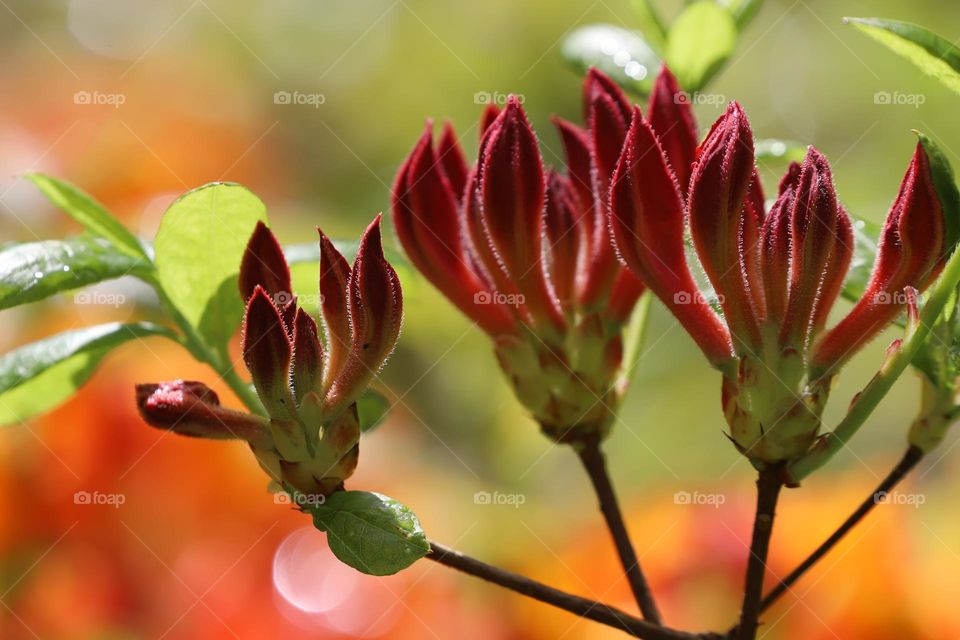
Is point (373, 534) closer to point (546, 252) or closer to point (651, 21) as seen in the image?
point (546, 252)

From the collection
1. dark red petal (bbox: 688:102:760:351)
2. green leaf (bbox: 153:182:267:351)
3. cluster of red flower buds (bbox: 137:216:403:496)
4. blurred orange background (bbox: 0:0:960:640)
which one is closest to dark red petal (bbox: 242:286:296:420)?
cluster of red flower buds (bbox: 137:216:403:496)

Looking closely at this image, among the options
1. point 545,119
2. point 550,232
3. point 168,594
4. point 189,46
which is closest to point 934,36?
point 550,232

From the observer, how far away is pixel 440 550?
1.77 ft

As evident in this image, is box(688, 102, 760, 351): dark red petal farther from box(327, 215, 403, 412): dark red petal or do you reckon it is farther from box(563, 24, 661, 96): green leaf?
box(563, 24, 661, 96): green leaf

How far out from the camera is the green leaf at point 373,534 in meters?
0.50

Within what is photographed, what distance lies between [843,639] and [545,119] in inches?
56.4

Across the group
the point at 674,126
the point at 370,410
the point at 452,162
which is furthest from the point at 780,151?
the point at 370,410

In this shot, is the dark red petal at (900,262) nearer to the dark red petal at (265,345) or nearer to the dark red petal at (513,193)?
the dark red petal at (513,193)

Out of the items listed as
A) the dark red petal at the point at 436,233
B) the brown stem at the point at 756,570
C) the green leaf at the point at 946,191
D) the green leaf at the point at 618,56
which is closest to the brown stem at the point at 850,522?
the brown stem at the point at 756,570

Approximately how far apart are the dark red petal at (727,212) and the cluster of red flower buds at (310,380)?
16 centimetres

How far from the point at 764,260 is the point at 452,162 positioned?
0.75 feet

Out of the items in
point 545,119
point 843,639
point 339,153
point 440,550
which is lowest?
point 339,153

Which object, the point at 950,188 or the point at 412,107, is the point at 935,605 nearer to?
the point at 950,188

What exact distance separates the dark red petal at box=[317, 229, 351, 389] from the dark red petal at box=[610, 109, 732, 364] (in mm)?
148
